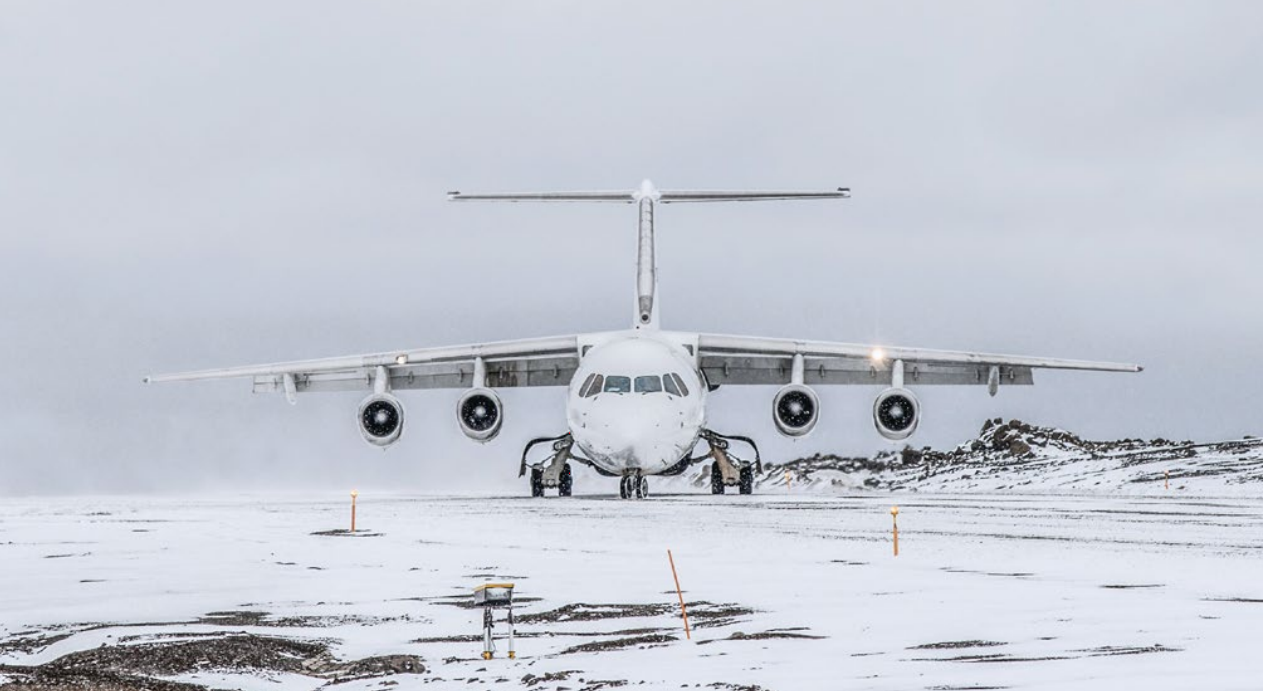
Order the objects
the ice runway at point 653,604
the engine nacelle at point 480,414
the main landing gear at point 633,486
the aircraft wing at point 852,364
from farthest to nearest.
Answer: the aircraft wing at point 852,364 → the engine nacelle at point 480,414 → the main landing gear at point 633,486 → the ice runway at point 653,604

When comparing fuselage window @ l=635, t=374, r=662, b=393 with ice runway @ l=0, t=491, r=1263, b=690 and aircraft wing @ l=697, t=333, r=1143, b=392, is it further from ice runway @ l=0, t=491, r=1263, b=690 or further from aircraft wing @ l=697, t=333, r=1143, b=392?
ice runway @ l=0, t=491, r=1263, b=690

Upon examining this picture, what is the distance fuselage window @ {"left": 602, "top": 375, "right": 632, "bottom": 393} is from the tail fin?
20.6 ft

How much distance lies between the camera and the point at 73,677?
8.53m

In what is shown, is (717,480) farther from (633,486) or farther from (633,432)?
(633,432)

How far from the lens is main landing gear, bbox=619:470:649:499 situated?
2983 centimetres

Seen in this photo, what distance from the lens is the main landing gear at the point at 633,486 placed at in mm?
29828

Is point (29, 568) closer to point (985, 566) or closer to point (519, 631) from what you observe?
point (519, 631)

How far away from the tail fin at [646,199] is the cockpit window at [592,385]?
18.6 ft

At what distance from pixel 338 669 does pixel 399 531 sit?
11.1 metres

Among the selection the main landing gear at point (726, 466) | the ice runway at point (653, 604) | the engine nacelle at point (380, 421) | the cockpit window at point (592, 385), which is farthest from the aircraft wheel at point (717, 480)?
the ice runway at point (653, 604)

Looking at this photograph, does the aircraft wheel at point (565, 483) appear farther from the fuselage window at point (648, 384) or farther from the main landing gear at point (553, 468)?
the fuselage window at point (648, 384)

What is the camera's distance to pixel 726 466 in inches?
1357

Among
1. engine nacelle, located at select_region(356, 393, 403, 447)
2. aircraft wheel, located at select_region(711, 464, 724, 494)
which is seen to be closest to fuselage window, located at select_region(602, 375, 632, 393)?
engine nacelle, located at select_region(356, 393, 403, 447)

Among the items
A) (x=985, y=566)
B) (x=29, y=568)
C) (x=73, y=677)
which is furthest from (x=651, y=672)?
(x=29, y=568)
